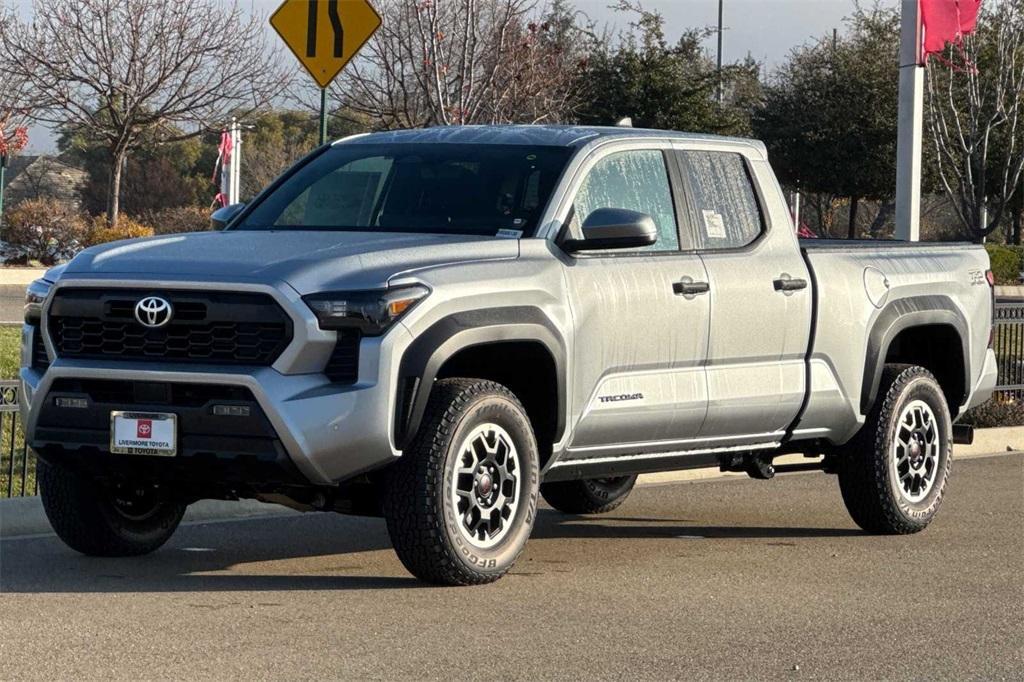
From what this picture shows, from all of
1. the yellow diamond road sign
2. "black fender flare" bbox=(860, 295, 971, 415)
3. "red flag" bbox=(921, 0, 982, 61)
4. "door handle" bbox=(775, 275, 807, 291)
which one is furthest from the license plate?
"red flag" bbox=(921, 0, 982, 61)

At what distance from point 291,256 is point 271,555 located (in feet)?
6.07

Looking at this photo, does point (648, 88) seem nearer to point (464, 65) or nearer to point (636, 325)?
point (464, 65)

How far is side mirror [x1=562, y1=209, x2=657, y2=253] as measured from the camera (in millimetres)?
8453

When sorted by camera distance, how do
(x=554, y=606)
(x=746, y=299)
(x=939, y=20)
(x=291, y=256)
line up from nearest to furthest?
(x=554, y=606), (x=291, y=256), (x=746, y=299), (x=939, y=20)

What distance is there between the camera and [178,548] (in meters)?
9.35

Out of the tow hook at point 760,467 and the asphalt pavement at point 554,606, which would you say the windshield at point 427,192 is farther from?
the tow hook at point 760,467

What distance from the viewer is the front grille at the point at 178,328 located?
7.64 meters

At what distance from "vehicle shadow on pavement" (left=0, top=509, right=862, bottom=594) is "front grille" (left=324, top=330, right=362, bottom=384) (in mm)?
1007

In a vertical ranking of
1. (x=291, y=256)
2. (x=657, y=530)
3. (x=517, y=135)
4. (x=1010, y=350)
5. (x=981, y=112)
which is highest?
(x=981, y=112)

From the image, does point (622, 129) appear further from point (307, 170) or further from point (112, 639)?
point (112, 639)

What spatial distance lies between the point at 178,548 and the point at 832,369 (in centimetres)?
342

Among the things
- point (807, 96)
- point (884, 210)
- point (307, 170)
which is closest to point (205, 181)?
point (884, 210)

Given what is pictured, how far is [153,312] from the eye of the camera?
7809mm

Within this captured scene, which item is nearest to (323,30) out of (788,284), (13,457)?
(13,457)
